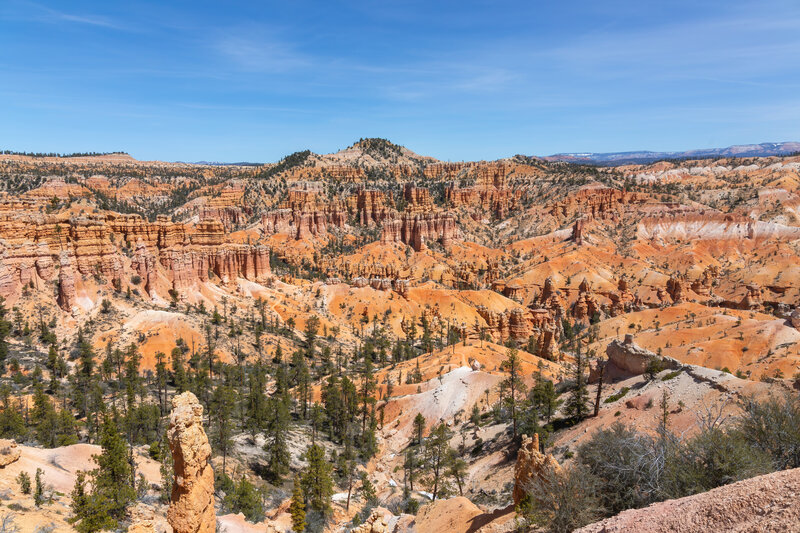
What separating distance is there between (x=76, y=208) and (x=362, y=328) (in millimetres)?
62034

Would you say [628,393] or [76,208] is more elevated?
[76,208]

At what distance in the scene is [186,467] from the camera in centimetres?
1360

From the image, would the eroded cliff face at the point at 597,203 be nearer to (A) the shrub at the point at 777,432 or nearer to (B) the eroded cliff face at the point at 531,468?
(A) the shrub at the point at 777,432

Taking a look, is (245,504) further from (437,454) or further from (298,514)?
(437,454)

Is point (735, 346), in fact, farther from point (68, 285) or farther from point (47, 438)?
point (68, 285)

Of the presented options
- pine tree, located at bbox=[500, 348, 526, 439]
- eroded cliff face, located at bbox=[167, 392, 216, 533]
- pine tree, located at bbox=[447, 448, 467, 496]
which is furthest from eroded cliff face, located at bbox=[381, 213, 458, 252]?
eroded cliff face, located at bbox=[167, 392, 216, 533]

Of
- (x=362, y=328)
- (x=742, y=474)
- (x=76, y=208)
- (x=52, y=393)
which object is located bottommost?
(x=362, y=328)

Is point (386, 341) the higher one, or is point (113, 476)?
point (113, 476)

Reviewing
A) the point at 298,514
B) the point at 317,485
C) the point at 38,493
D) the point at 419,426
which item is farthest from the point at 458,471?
the point at 38,493

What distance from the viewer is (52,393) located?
41.3 m

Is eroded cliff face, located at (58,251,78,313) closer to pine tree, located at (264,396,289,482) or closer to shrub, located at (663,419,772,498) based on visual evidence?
pine tree, located at (264,396,289,482)

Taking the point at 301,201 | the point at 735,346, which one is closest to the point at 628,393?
the point at 735,346

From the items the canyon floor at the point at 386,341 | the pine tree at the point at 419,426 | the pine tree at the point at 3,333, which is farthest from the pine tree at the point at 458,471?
the pine tree at the point at 3,333

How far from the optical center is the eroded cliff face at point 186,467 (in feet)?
44.2
